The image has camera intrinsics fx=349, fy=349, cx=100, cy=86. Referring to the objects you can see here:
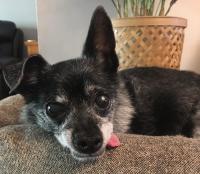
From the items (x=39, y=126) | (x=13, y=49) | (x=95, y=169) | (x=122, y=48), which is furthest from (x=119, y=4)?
(x=13, y=49)

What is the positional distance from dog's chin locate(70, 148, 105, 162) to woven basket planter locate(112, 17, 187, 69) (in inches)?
38.5

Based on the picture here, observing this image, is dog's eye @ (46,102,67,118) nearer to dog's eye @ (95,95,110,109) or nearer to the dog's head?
the dog's head

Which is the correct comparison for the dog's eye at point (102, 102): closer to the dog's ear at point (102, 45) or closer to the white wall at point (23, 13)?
the dog's ear at point (102, 45)

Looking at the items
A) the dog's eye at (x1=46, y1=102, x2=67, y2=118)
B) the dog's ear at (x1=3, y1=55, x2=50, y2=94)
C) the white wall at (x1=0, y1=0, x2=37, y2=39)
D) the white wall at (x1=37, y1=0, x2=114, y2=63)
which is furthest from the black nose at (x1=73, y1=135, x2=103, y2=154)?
the white wall at (x1=0, y1=0, x2=37, y2=39)

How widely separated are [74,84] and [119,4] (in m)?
1.12

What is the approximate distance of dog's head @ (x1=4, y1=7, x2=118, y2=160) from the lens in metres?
Answer: 1.02

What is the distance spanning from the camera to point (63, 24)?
8.07ft

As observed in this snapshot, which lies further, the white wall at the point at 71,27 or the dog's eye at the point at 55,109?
the white wall at the point at 71,27

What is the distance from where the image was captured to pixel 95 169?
994mm

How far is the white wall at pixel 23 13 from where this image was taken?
16.3ft

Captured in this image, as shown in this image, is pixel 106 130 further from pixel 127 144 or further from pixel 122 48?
pixel 122 48

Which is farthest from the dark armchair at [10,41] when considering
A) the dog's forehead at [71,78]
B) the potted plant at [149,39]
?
the dog's forehead at [71,78]

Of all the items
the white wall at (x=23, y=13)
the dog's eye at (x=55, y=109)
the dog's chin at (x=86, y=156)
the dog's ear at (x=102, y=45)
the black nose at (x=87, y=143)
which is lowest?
the white wall at (x=23, y=13)

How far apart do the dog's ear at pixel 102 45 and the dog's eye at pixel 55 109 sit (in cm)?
26
